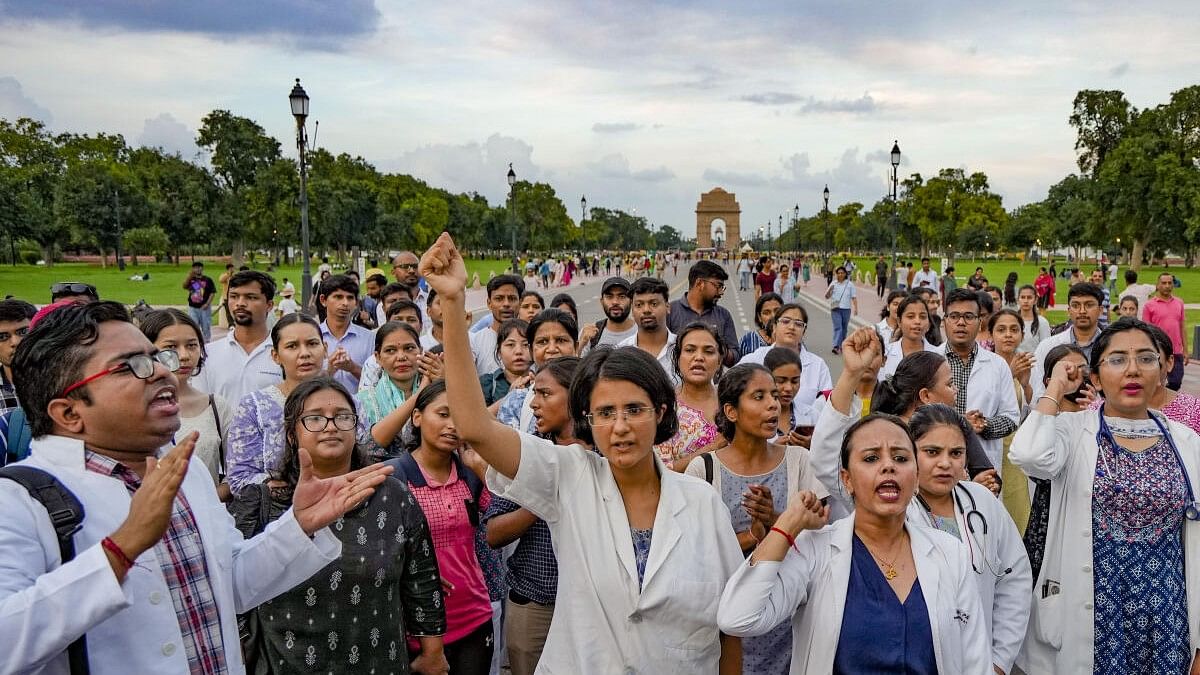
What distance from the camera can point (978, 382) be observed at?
522cm

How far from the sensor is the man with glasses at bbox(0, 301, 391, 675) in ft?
5.61

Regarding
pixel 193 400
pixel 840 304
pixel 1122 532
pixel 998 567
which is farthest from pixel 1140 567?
pixel 840 304

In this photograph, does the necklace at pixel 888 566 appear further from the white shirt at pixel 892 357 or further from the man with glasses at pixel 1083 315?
the man with glasses at pixel 1083 315

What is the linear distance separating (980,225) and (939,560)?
286 feet

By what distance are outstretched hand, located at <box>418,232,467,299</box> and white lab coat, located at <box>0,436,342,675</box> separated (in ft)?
2.72

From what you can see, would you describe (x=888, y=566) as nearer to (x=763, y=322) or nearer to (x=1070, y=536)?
(x=1070, y=536)

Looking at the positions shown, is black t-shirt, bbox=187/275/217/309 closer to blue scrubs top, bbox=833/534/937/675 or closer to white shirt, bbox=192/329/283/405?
white shirt, bbox=192/329/283/405

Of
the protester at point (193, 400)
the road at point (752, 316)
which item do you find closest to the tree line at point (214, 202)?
the road at point (752, 316)

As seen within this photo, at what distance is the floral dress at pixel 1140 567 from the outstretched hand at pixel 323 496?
3.02 metres

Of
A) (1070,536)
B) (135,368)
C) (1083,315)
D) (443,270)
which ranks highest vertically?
(443,270)

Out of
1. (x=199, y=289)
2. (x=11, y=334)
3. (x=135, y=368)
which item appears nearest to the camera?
(x=135, y=368)

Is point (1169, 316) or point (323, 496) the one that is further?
point (1169, 316)

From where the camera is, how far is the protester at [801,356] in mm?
5500

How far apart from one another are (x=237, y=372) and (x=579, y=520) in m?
3.77
